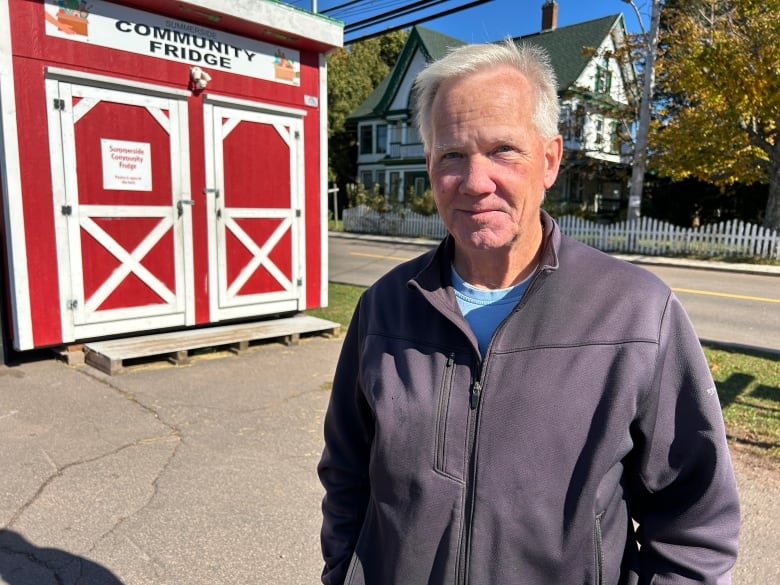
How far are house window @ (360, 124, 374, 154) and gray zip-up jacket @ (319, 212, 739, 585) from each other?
3759 centimetres

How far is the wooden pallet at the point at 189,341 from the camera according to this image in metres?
5.79

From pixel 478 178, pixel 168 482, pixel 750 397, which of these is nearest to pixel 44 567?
pixel 168 482

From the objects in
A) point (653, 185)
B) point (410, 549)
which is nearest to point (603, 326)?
point (410, 549)

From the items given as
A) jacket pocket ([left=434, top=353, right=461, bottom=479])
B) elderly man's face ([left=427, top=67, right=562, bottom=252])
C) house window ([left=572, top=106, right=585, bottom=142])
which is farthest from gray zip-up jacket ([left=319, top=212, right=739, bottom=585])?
house window ([left=572, top=106, right=585, bottom=142])

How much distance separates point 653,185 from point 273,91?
22.8m

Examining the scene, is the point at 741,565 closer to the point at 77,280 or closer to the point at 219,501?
the point at 219,501

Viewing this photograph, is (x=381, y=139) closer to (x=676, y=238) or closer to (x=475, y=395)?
(x=676, y=238)

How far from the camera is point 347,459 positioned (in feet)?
5.87

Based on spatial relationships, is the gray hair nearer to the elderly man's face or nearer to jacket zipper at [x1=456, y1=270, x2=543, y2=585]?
the elderly man's face

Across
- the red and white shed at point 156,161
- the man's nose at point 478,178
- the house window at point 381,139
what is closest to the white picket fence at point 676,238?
the red and white shed at point 156,161

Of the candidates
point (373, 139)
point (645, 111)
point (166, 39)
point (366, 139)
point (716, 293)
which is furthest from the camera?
point (366, 139)

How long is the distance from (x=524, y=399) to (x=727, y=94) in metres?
17.4

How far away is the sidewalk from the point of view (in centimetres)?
296

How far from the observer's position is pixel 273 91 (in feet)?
23.3
